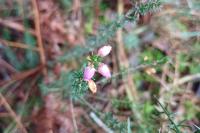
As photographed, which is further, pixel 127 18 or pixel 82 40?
pixel 82 40

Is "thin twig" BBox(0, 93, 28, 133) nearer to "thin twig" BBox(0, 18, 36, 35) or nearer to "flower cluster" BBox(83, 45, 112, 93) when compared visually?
"thin twig" BBox(0, 18, 36, 35)

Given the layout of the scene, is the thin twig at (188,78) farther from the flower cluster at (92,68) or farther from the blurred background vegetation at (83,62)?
the flower cluster at (92,68)

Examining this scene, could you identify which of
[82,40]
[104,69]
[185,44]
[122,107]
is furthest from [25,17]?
[104,69]

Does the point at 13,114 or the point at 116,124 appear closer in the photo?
the point at 116,124

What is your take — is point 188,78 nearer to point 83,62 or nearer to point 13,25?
point 83,62

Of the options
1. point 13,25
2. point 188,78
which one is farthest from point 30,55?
point 188,78

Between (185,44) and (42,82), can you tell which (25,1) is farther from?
(185,44)

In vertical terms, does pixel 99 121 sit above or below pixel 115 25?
below

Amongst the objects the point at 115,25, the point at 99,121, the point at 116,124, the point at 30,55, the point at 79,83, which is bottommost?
the point at 99,121

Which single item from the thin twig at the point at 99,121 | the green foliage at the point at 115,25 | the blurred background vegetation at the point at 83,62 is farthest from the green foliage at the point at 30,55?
the thin twig at the point at 99,121
